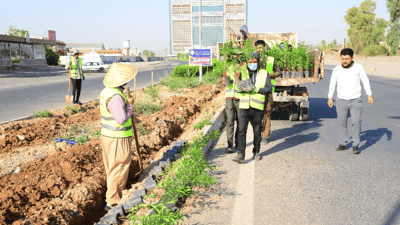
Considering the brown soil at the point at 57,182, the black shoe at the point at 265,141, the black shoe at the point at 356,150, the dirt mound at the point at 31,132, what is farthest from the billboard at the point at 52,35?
the black shoe at the point at 356,150

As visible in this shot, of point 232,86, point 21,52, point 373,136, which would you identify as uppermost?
point 21,52

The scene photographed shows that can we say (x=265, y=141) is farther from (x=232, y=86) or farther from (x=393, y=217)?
(x=393, y=217)

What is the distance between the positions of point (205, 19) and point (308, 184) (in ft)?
545

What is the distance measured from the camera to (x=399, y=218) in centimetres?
399

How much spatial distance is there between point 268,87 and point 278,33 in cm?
722

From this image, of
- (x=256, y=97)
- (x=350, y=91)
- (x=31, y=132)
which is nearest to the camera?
(x=256, y=97)

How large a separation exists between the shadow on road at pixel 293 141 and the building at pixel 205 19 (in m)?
160

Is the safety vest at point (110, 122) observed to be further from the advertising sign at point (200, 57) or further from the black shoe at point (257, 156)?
the advertising sign at point (200, 57)

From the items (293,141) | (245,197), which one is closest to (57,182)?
(245,197)

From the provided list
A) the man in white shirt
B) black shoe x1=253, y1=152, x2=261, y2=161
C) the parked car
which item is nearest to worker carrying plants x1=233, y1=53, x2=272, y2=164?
black shoe x1=253, y1=152, x2=261, y2=161

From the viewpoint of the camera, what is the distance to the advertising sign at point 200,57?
21.3 metres

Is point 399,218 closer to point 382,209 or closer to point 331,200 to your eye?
point 382,209

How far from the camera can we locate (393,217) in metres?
4.02

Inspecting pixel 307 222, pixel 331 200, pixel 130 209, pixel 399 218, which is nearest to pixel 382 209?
pixel 399 218
